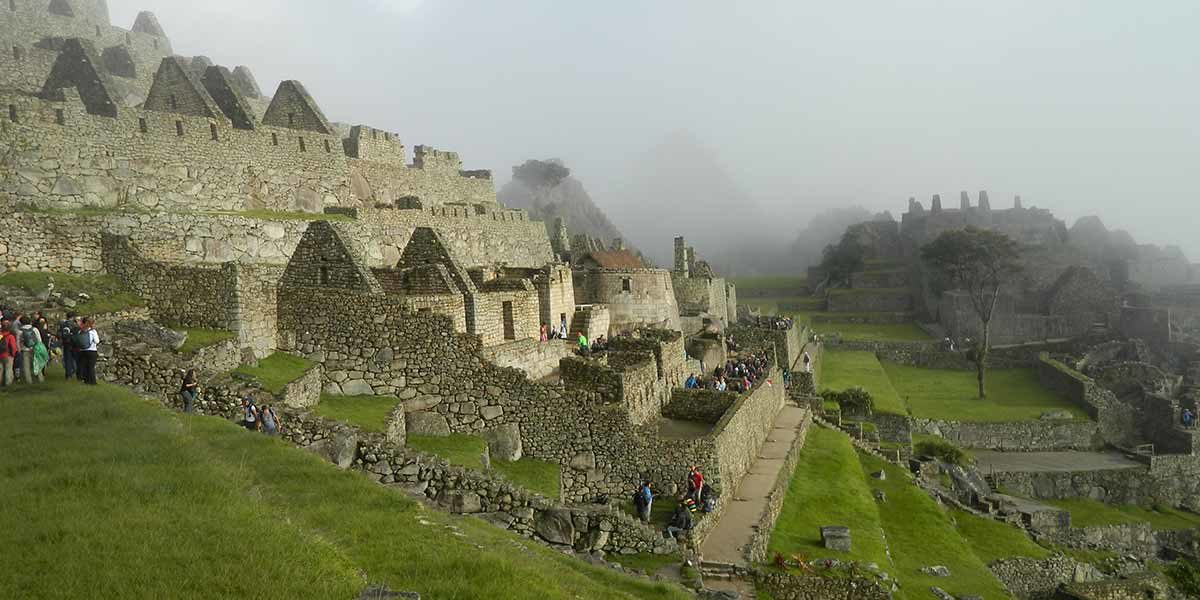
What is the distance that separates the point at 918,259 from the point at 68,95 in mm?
88571

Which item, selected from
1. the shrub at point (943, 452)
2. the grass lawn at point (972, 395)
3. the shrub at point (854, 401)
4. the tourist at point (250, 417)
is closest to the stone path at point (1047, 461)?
the shrub at point (943, 452)

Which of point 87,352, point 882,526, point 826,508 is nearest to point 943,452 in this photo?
point 882,526

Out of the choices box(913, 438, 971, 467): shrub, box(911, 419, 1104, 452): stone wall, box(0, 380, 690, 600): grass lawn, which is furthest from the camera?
box(911, 419, 1104, 452): stone wall

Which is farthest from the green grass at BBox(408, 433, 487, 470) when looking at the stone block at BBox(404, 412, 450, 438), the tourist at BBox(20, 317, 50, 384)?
the tourist at BBox(20, 317, 50, 384)

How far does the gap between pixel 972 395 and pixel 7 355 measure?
54519 millimetres

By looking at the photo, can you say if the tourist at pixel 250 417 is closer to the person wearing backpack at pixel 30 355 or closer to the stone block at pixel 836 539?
the person wearing backpack at pixel 30 355

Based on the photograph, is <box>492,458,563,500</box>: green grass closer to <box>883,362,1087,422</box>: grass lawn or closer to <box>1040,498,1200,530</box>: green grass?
<box>1040,498,1200,530</box>: green grass

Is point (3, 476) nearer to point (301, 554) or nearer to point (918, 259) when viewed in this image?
point (301, 554)

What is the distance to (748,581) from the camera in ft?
50.2

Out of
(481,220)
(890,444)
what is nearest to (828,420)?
(890,444)

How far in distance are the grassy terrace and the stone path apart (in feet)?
37.8

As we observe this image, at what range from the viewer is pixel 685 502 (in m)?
15.3

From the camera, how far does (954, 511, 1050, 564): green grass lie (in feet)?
89.9

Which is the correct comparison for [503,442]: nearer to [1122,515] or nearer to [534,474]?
[534,474]
